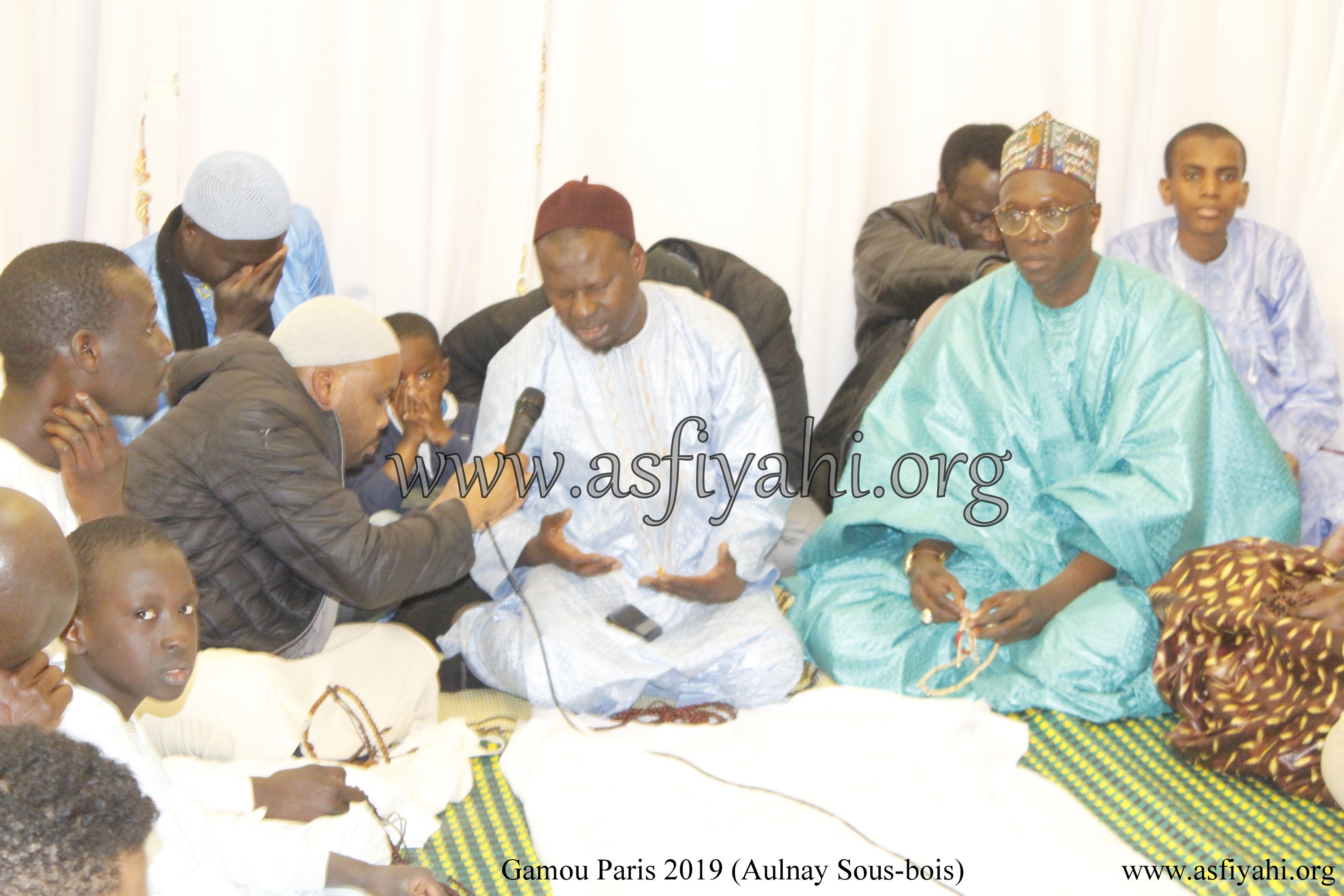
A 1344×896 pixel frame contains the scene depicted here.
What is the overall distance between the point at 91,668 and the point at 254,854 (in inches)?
19.3

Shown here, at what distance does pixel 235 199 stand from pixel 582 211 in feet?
4.24

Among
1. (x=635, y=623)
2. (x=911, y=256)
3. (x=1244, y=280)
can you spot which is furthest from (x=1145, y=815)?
(x=1244, y=280)

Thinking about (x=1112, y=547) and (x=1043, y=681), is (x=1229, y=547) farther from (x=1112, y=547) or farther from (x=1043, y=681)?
(x=1043, y=681)

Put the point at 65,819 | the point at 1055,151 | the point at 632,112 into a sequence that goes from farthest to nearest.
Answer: the point at 632,112
the point at 1055,151
the point at 65,819

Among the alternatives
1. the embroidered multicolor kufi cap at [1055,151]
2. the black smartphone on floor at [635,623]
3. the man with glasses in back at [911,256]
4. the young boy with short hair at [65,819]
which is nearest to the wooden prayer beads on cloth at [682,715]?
Result: the black smartphone on floor at [635,623]

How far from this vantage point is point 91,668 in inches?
97.3

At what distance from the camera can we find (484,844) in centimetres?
304

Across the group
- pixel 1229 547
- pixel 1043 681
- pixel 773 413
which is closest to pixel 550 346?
pixel 773 413

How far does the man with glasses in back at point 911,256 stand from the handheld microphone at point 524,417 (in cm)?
140

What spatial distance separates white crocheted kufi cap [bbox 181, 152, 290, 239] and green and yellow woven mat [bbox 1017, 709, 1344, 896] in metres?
2.92

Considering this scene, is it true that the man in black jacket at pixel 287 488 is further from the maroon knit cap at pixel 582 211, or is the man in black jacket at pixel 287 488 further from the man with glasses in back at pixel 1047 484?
the man with glasses in back at pixel 1047 484

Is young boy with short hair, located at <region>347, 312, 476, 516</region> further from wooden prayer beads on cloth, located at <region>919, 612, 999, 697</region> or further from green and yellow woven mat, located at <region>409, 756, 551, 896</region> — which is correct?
wooden prayer beads on cloth, located at <region>919, 612, 999, 697</region>

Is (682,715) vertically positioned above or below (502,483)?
below

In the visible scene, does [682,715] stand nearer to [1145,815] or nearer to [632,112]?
[1145,815]
